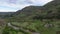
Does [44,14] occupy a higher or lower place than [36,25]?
lower

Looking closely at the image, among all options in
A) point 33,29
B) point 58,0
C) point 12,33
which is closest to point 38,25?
point 33,29

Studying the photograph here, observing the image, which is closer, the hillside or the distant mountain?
the hillside

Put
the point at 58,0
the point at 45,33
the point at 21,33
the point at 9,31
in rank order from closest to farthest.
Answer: the point at 45,33 < the point at 9,31 < the point at 21,33 < the point at 58,0

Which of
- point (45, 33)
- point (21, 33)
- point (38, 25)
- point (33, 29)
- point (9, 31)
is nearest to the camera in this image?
point (45, 33)

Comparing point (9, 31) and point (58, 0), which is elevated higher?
point (58, 0)

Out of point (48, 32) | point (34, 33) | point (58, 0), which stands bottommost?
point (34, 33)

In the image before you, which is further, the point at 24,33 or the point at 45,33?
the point at 24,33

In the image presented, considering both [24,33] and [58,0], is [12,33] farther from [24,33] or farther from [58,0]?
[58,0]

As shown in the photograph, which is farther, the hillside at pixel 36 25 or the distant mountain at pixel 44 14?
the distant mountain at pixel 44 14

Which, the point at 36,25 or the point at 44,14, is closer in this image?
the point at 36,25

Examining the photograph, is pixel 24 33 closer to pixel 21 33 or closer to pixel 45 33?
pixel 21 33
